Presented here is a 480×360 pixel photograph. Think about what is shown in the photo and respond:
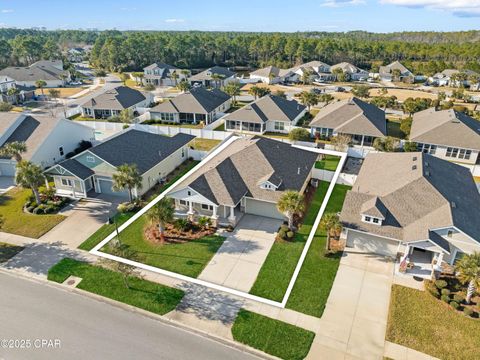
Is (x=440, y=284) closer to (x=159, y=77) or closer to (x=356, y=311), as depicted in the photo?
(x=356, y=311)

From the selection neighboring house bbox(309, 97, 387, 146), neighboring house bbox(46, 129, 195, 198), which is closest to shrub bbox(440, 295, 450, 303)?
neighboring house bbox(46, 129, 195, 198)

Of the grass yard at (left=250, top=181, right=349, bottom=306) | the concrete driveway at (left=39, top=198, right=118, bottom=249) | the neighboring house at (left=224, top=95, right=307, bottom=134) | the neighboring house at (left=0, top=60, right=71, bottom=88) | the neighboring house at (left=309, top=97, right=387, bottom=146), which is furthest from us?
the neighboring house at (left=0, top=60, right=71, bottom=88)

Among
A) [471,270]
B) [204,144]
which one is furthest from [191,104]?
[471,270]

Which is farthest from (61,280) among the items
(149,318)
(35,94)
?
(35,94)

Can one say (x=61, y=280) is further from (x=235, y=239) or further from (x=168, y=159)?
(x=168, y=159)

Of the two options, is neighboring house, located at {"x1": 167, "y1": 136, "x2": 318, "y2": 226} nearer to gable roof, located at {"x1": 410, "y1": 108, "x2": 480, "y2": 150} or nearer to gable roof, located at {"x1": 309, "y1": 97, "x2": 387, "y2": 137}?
gable roof, located at {"x1": 309, "y1": 97, "x2": 387, "y2": 137}
